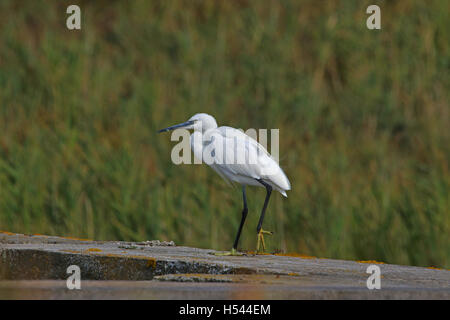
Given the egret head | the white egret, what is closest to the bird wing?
the white egret

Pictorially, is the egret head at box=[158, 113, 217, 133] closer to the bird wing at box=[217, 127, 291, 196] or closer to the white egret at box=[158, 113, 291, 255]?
the white egret at box=[158, 113, 291, 255]

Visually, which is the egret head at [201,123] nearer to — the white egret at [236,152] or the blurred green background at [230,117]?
the white egret at [236,152]

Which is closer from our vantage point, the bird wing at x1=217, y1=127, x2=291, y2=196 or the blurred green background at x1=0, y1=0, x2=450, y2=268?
the bird wing at x1=217, y1=127, x2=291, y2=196

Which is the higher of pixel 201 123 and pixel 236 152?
pixel 201 123

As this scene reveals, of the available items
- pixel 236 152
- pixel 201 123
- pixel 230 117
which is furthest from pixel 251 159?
pixel 230 117

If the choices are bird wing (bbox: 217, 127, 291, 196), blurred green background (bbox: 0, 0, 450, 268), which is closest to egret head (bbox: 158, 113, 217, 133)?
bird wing (bbox: 217, 127, 291, 196)

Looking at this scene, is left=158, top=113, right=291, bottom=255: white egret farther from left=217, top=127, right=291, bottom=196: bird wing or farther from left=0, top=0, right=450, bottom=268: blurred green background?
left=0, top=0, right=450, bottom=268: blurred green background

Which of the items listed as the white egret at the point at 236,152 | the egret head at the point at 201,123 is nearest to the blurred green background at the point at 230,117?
the white egret at the point at 236,152

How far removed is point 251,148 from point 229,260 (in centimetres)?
77

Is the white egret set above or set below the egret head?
below

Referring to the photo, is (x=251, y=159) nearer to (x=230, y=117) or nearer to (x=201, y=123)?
(x=201, y=123)

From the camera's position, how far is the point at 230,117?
10742mm

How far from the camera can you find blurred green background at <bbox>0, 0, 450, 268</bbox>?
7238mm

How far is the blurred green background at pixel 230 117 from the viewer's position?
23.7 feet
